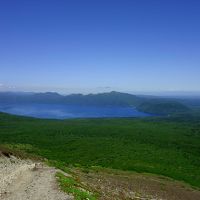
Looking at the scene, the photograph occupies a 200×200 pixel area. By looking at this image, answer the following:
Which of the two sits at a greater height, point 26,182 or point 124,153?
point 26,182

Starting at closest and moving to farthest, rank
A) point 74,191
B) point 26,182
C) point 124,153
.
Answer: point 74,191
point 26,182
point 124,153

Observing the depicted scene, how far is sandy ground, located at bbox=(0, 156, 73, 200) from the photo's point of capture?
88.1 ft

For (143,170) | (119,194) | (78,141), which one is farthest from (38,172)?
(78,141)

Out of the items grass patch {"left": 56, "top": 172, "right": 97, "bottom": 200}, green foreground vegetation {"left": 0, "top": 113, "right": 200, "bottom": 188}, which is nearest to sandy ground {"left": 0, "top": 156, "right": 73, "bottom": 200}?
grass patch {"left": 56, "top": 172, "right": 97, "bottom": 200}

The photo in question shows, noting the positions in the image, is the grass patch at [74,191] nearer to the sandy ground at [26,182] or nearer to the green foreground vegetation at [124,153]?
the sandy ground at [26,182]

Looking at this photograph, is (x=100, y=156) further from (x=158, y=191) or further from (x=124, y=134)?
(x=124, y=134)

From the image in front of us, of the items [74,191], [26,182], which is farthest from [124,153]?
[74,191]

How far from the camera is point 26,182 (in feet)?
104

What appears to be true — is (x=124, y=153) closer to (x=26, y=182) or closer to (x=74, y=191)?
(x=26, y=182)

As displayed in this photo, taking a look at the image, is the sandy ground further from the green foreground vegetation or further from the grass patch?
the green foreground vegetation

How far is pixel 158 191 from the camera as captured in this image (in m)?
45.1

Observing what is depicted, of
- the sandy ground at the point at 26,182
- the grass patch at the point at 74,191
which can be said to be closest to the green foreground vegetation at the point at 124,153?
the sandy ground at the point at 26,182

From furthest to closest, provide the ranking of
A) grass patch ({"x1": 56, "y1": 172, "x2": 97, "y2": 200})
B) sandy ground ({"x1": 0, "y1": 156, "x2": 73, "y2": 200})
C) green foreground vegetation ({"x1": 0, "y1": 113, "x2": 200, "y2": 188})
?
1. green foreground vegetation ({"x1": 0, "y1": 113, "x2": 200, "y2": 188})
2. sandy ground ({"x1": 0, "y1": 156, "x2": 73, "y2": 200})
3. grass patch ({"x1": 56, "y1": 172, "x2": 97, "y2": 200})

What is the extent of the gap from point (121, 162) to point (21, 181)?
174ft
